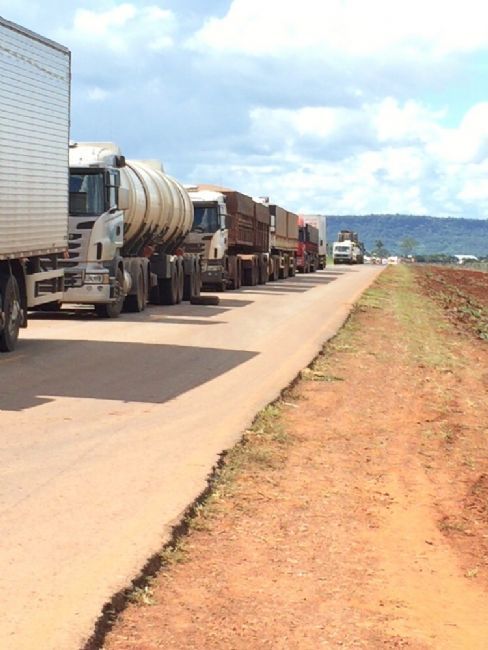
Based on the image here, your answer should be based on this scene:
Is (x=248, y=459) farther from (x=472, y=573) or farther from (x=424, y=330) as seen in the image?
(x=424, y=330)

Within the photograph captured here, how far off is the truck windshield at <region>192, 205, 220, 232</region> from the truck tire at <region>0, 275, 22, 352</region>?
19.6 meters

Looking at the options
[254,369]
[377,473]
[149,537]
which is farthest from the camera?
[254,369]

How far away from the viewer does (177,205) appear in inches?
1260

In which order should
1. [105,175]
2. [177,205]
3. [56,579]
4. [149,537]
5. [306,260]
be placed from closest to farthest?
[56,579] < [149,537] < [105,175] < [177,205] < [306,260]

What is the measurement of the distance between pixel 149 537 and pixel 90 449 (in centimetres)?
273

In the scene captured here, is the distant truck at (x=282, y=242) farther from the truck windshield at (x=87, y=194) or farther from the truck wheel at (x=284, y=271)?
the truck windshield at (x=87, y=194)

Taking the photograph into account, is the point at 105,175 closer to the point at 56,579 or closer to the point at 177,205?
the point at 177,205

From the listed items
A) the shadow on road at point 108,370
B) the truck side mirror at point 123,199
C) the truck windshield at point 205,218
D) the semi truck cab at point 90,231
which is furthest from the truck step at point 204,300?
the shadow on road at point 108,370

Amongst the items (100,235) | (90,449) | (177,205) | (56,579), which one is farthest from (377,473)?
(177,205)

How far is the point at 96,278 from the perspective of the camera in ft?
80.1

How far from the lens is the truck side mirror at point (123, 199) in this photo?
81.4ft

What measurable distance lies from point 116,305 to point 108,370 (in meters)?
10.3

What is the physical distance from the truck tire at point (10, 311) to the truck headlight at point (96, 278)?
687 centimetres

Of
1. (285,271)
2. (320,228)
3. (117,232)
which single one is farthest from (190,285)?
(320,228)
